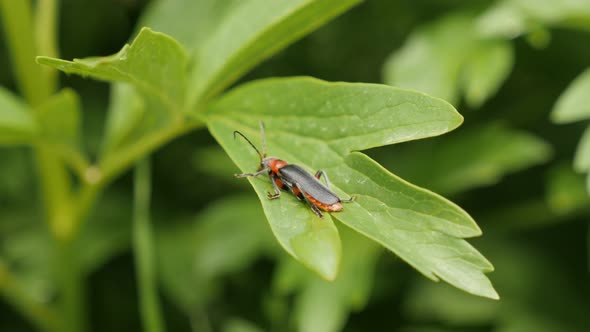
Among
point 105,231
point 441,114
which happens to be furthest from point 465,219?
point 105,231

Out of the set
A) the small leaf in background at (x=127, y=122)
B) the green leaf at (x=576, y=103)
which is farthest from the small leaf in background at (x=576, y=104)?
the small leaf in background at (x=127, y=122)

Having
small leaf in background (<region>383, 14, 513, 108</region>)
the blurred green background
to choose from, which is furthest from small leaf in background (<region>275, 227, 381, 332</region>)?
small leaf in background (<region>383, 14, 513, 108</region>)

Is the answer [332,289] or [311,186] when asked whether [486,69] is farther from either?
[311,186]

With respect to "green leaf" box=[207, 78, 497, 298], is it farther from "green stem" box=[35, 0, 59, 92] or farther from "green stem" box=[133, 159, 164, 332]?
"green stem" box=[133, 159, 164, 332]

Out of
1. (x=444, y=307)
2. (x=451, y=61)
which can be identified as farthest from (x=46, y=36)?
(x=444, y=307)

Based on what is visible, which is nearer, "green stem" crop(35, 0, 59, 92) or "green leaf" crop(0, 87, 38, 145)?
"green leaf" crop(0, 87, 38, 145)

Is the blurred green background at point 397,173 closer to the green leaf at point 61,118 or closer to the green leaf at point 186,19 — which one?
the green leaf at point 186,19
